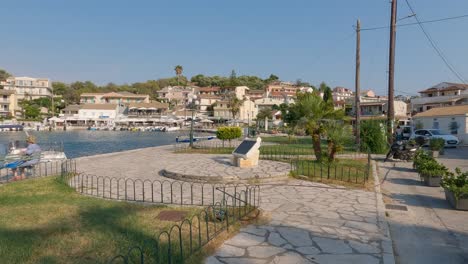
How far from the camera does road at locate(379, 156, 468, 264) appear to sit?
467 centimetres

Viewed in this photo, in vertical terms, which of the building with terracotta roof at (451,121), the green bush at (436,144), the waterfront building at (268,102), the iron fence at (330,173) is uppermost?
the waterfront building at (268,102)

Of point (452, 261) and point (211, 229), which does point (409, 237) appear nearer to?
point (452, 261)

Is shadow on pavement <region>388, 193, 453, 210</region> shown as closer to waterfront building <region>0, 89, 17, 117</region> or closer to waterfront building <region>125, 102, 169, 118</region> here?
waterfront building <region>125, 102, 169, 118</region>

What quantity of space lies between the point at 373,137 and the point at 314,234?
15.0 meters

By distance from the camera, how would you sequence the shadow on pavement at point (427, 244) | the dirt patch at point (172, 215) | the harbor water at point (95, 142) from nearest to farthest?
the shadow on pavement at point (427, 244)
the dirt patch at point (172, 215)
the harbor water at point (95, 142)

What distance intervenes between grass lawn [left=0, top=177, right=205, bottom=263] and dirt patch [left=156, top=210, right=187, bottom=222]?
0.12m

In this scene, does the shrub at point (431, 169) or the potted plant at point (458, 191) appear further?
the shrub at point (431, 169)

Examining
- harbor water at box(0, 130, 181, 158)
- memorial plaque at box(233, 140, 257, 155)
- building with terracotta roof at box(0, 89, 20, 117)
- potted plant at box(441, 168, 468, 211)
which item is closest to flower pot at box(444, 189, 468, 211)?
potted plant at box(441, 168, 468, 211)

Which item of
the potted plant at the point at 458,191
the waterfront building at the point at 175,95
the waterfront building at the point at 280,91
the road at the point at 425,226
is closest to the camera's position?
the road at the point at 425,226

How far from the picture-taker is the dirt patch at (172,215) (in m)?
5.87

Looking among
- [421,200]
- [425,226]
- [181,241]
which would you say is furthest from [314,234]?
[421,200]

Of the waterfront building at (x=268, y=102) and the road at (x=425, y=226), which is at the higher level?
the waterfront building at (x=268, y=102)

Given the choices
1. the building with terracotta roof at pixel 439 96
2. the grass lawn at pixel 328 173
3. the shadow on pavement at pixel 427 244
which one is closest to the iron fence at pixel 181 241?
the shadow on pavement at pixel 427 244

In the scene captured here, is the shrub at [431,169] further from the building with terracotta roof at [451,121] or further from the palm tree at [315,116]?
the building with terracotta roof at [451,121]
